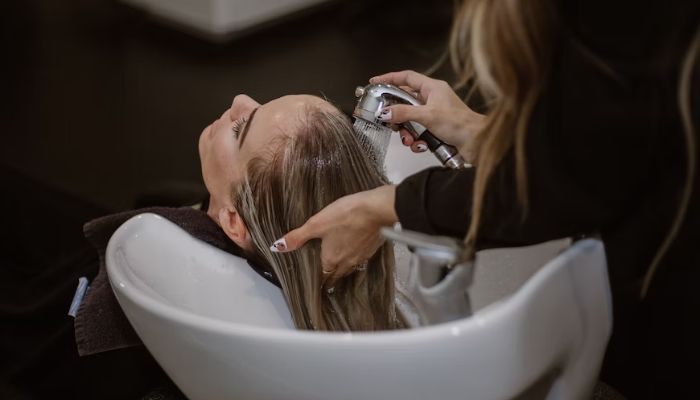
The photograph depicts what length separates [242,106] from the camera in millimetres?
1080

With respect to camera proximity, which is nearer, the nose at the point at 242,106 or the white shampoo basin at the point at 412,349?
the white shampoo basin at the point at 412,349

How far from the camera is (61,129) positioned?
166 cm

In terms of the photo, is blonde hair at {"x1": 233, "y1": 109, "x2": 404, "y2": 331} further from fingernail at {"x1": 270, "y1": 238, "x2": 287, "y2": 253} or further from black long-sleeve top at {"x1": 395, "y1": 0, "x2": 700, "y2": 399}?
black long-sleeve top at {"x1": 395, "y1": 0, "x2": 700, "y2": 399}

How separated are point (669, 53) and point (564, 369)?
380 mm

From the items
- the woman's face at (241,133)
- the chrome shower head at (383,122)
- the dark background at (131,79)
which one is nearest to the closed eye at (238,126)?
the woman's face at (241,133)

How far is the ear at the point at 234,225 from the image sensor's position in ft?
3.43

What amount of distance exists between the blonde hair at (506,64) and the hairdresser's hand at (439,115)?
22 cm

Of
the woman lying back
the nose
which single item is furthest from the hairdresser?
the nose

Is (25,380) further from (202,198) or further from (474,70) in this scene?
(474,70)

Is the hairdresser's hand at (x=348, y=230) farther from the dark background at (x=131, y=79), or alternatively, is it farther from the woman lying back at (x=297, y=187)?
the dark background at (x=131, y=79)

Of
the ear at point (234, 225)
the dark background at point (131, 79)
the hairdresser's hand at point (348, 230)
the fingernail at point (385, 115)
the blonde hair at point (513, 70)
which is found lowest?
the dark background at point (131, 79)

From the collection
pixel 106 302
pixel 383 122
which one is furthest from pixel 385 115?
pixel 106 302

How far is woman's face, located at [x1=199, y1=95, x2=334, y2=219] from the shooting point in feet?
3.32

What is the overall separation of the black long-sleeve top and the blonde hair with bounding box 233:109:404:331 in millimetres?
179
